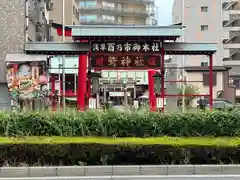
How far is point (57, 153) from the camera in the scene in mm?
11336

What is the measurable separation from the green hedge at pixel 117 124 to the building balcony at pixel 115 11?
287 ft

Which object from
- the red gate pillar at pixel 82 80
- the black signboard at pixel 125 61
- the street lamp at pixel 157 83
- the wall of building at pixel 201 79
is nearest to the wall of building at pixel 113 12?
the wall of building at pixel 201 79

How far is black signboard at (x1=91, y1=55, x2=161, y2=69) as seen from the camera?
20.6 meters

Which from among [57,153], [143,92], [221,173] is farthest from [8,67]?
[143,92]

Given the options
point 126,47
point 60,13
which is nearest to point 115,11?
point 60,13

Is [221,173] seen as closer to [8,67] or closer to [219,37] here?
[8,67]

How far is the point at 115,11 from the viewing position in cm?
10288

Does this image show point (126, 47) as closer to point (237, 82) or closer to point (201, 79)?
point (201, 79)

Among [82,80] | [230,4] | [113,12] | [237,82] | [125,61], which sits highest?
[113,12]

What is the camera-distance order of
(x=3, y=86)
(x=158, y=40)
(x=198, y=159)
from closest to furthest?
(x=198, y=159), (x=158, y=40), (x=3, y=86)

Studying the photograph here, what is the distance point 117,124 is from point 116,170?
2249 mm

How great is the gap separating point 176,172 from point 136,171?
2.89ft

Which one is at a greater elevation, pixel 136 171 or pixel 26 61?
pixel 26 61

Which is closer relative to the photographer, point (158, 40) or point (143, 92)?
point (158, 40)
